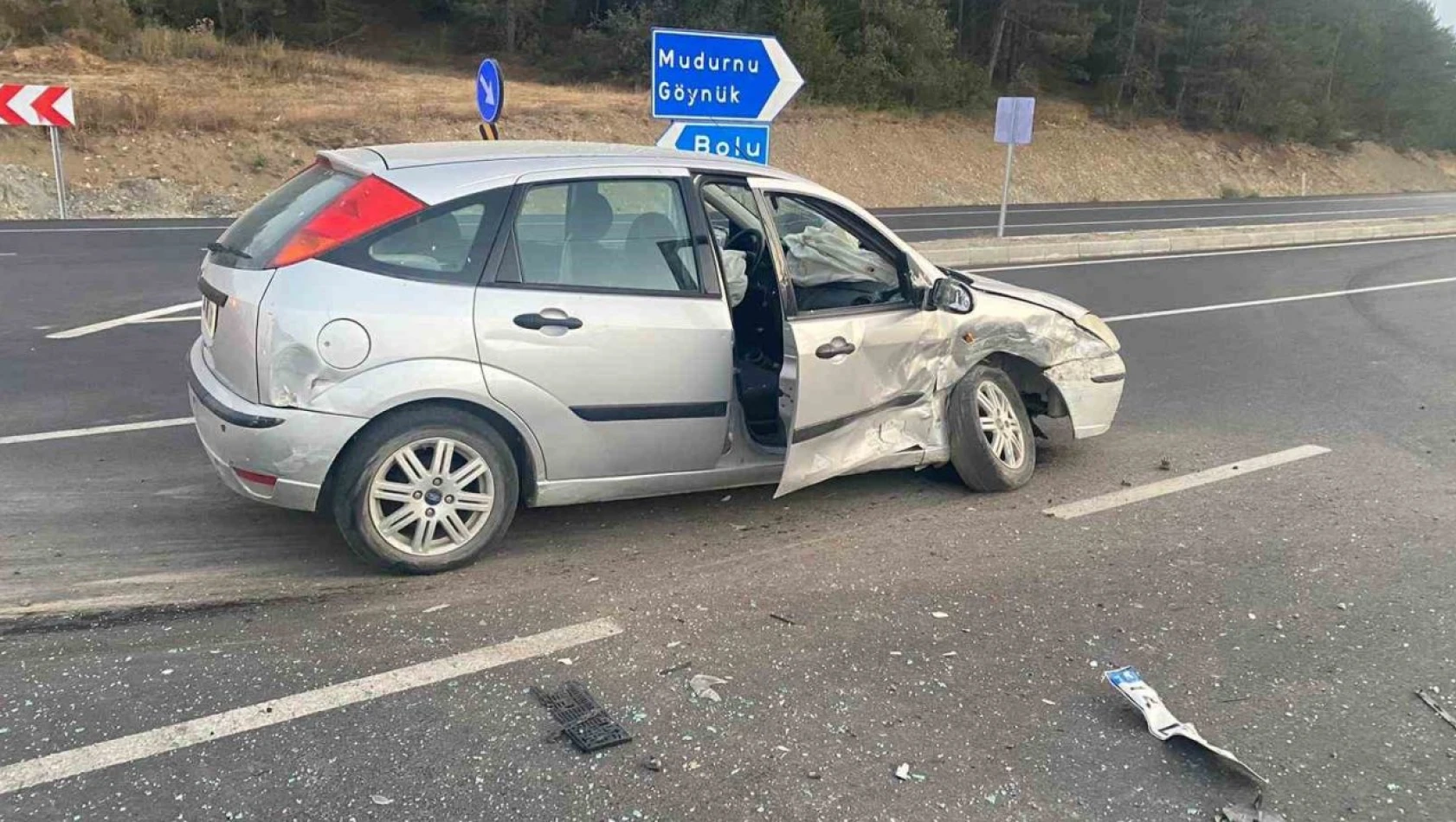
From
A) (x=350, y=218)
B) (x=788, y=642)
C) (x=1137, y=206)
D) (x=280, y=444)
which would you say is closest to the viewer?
(x=788, y=642)

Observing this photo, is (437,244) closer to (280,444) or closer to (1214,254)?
(280,444)

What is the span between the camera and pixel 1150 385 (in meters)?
7.82

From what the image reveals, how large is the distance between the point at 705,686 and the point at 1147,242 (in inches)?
605

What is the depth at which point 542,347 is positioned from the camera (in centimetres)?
420

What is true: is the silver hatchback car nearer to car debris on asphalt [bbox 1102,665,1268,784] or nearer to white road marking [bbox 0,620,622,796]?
white road marking [bbox 0,620,622,796]

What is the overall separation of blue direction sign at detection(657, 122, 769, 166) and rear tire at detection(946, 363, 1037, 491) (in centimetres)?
493

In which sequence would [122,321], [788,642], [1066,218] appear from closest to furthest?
[788,642]
[122,321]
[1066,218]

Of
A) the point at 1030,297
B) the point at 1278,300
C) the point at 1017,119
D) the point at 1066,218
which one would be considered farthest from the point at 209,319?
the point at 1066,218

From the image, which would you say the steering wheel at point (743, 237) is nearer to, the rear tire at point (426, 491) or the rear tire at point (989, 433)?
the rear tire at point (989, 433)

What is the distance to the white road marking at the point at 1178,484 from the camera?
5234 millimetres

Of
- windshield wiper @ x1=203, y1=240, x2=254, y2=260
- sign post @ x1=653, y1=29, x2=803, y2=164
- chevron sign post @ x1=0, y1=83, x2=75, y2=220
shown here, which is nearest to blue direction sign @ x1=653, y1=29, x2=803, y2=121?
sign post @ x1=653, y1=29, x2=803, y2=164

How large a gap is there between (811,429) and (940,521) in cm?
86

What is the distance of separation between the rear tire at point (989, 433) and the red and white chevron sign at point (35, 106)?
62.2ft

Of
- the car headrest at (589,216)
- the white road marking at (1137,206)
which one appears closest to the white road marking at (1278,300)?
the car headrest at (589,216)
